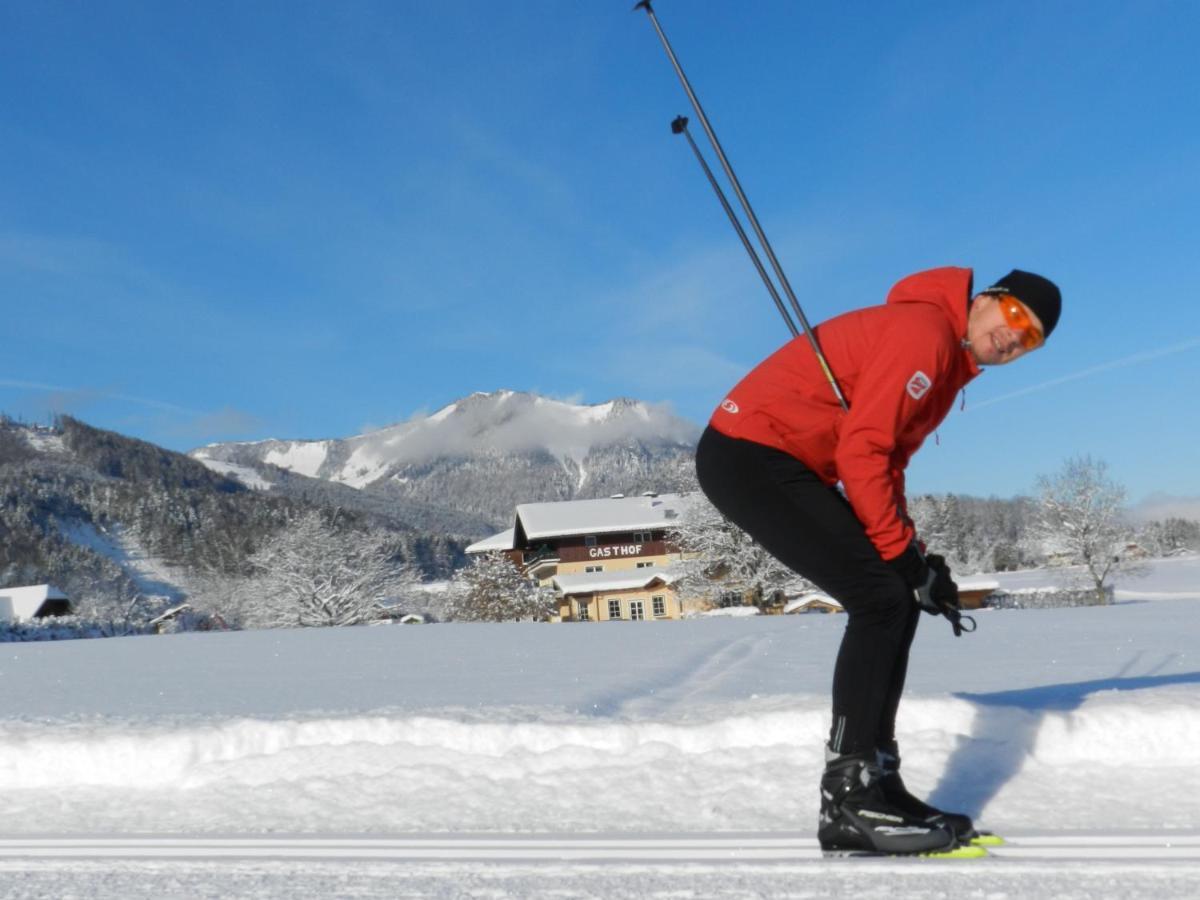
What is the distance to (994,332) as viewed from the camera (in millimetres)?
Result: 2539

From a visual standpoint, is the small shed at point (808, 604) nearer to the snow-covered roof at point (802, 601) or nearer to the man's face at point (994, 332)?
the snow-covered roof at point (802, 601)

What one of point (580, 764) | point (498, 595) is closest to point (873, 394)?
point (580, 764)

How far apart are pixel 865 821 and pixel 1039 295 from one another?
143 centimetres

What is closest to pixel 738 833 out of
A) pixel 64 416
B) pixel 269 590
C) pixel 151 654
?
pixel 151 654

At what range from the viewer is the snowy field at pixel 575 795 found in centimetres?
231

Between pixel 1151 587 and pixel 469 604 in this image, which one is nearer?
pixel 469 604

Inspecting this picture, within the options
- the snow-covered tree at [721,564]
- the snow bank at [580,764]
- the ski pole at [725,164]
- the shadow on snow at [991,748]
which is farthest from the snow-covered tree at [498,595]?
the ski pole at [725,164]

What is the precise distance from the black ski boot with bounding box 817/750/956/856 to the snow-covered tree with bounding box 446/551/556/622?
33.8 meters

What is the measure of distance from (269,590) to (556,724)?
4610 cm

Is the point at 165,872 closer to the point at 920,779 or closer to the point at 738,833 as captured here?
the point at 738,833

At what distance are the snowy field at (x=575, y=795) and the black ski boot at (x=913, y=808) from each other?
127 mm

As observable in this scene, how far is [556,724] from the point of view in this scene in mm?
3836

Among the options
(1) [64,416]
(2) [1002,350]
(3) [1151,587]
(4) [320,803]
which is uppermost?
(1) [64,416]

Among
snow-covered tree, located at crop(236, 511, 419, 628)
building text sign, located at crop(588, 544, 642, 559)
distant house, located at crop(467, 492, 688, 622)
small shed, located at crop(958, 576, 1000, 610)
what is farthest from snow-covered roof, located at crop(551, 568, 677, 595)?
small shed, located at crop(958, 576, 1000, 610)
